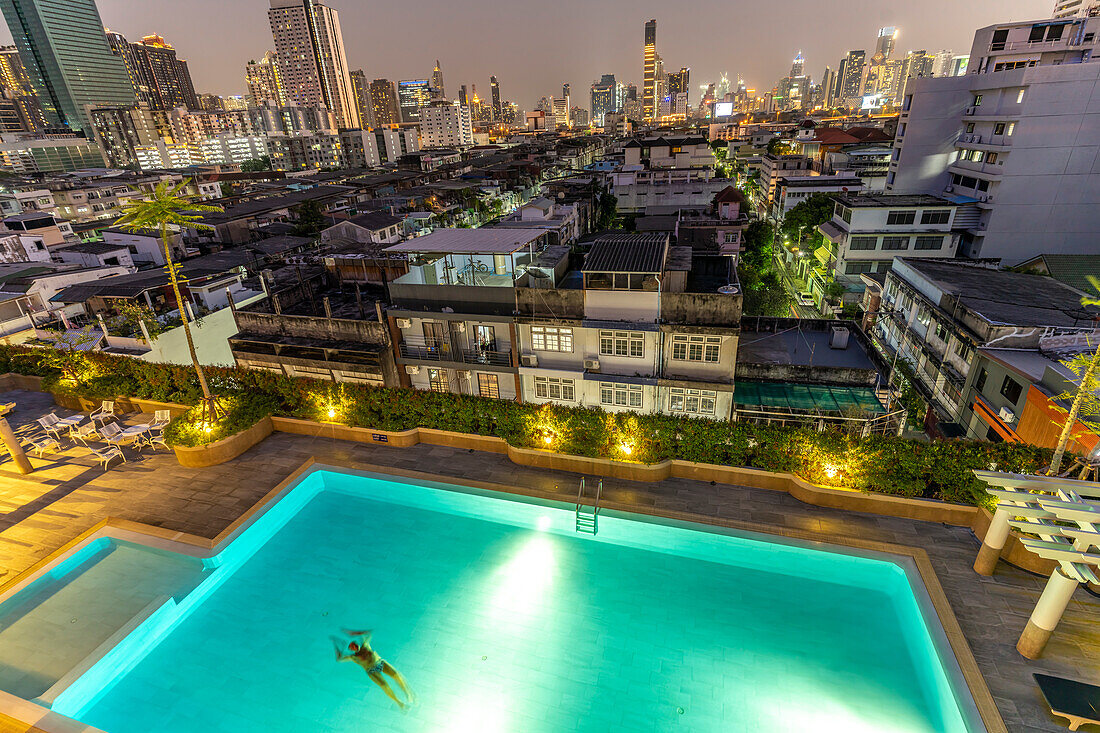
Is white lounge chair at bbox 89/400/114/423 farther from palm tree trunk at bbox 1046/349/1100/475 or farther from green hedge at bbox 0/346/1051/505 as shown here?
palm tree trunk at bbox 1046/349/1100/475

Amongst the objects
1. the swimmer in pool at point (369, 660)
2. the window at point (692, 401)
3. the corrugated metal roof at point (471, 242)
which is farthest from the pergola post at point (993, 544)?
the corrugated metal roof at point (471, 242)

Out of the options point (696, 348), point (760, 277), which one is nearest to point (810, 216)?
point (760, 277)

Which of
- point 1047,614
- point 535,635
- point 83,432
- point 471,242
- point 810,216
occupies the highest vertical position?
point 471,242

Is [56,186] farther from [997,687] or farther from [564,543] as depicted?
[997,687]

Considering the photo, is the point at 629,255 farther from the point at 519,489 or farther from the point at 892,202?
the point at 892,202

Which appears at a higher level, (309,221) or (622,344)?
(309,221)
